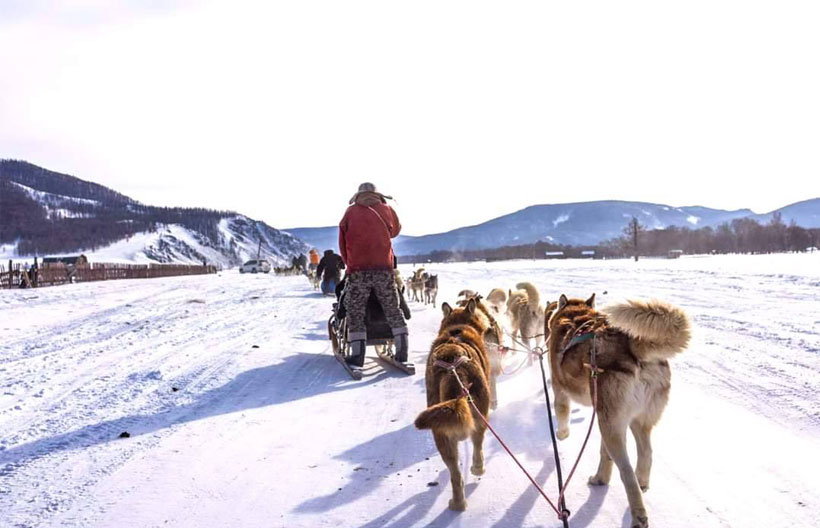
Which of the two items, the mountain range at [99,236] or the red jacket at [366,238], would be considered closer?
the red jacket at [366,238]

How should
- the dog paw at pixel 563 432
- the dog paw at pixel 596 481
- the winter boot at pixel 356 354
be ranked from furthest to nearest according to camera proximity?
the winter boot at pixel 356 354 < the dog paw at pixel 563 432 < the dog paw at pixel 596 481

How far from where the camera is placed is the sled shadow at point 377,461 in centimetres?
328

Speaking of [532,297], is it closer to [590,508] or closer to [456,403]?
[590,508]

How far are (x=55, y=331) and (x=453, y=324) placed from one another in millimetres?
10462

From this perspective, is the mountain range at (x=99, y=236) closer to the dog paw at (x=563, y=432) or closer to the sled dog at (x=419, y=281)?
the sled dog at (x=419, y=281)

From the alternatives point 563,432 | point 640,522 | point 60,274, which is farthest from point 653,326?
point 60,274

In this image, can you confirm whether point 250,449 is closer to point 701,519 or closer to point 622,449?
point 622,449

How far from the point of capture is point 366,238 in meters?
6.79

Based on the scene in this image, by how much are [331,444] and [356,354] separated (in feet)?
8.28

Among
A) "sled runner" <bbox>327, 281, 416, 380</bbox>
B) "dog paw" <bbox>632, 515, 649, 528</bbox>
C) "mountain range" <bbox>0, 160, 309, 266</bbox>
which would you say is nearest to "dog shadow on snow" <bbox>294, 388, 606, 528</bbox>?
"dog paw" <bbox>632, 515, 649, 528</bbox>

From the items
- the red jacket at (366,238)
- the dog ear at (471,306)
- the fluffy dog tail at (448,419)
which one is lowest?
the fluffy dog tail at (448,419)

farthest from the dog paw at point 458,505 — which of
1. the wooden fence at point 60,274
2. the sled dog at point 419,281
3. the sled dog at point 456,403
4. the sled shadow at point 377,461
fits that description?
the wooden fence at point 60,274

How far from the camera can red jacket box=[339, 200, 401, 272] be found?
267 inches

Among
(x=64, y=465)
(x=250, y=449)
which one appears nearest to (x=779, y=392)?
(x=250, y=449)
